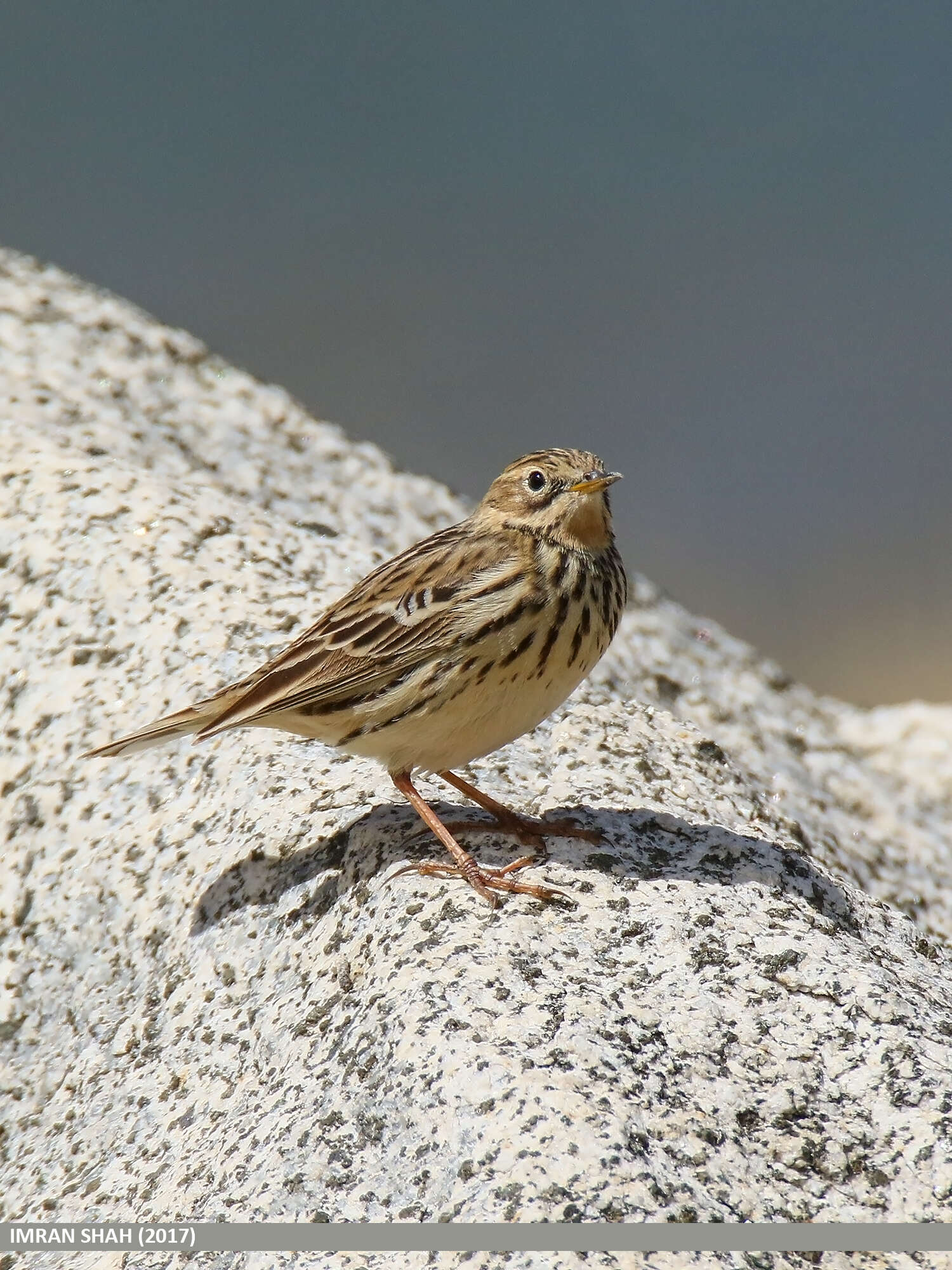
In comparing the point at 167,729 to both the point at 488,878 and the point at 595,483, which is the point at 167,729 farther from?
the point at 595,483

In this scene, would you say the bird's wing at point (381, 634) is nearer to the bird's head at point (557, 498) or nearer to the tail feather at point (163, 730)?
the tail feather at point (163, 730)

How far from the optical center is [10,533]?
608 centimetres

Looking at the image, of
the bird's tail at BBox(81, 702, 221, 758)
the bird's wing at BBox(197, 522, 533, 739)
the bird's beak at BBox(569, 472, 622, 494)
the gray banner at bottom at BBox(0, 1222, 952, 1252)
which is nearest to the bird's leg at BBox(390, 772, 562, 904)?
the bird's wing at BBox(197, 522, 533, 739)

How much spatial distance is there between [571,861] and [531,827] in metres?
0.27

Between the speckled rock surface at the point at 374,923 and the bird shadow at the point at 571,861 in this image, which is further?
the bird shadow at the point at 571,861

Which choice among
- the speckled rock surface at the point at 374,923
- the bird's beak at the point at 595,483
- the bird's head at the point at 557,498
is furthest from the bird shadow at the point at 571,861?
the bird's beak at the point at 595,483

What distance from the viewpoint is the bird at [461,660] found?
4.46 m

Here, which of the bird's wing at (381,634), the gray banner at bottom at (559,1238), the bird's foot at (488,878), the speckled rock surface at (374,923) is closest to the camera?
the gray banner at bottom at (559,1238)

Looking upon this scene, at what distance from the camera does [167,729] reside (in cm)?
480

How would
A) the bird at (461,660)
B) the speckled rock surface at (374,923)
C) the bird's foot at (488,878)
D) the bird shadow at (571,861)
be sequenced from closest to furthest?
the speckled rock surface at (374,923)
the bird's foot at (488,878)
the bird shadow at (571,861)
the bird at (461,660)

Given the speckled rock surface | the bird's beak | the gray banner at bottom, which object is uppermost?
the bird's beak

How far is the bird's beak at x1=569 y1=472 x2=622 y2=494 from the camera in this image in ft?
16.3

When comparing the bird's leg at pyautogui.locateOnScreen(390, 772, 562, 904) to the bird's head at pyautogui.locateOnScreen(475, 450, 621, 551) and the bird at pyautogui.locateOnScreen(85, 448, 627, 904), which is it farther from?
the bird's head at pyautogui.locateOnScreen(475, 450, 621, 551)

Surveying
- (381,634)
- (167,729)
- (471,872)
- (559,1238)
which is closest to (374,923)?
(471,872)
